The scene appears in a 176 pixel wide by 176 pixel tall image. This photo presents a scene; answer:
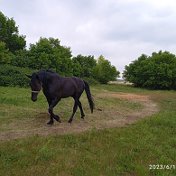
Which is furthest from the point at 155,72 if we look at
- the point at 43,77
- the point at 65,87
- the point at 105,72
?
the point at 43,77

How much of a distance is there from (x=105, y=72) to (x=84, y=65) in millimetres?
5380

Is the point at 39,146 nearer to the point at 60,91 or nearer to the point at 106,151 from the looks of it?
the point at 106,151

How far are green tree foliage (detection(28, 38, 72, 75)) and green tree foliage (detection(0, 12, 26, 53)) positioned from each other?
3163 millimetres

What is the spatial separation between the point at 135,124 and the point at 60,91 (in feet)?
9.91

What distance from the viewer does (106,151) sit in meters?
7.03

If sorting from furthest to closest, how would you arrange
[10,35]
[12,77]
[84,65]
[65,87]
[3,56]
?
1. [84,65]
2. [10,35]
3. [3,56]
4. [12,77]
5. [65,87]

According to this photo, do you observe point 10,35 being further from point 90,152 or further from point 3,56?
point 90,152

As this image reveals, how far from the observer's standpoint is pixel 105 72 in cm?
5662

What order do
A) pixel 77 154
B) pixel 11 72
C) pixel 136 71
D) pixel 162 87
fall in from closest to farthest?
pixel 77 154 < pixel 11 72 < pixel 162 87 < pixel 136 71

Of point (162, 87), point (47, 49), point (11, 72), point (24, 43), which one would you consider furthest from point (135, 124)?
point (162, 87)

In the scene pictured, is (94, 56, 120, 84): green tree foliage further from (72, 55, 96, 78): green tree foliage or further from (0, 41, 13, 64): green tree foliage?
(0, 41, 13, 64): green tree foliage

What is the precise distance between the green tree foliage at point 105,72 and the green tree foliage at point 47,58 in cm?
1367

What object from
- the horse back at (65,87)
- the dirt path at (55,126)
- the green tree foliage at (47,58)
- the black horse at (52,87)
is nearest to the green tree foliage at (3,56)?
the green tree foliage at (47,58)

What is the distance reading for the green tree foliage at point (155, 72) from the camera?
4800 cm
